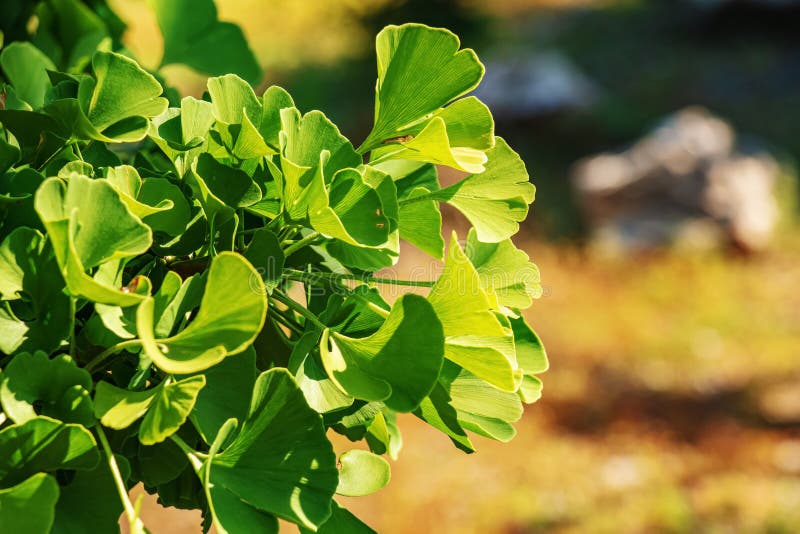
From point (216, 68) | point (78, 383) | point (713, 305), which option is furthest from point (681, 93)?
point (78, 383)

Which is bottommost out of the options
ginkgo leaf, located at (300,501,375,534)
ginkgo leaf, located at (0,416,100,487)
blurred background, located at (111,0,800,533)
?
blurred background, located at (111,0,800,533)

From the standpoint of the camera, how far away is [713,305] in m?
3.00

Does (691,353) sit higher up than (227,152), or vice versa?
(227,152)

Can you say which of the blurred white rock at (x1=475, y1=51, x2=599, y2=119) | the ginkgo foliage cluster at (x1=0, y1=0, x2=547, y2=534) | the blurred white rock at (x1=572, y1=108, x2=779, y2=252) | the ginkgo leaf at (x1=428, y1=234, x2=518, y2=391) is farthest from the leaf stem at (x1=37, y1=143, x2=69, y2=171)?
the blurred white rock at (x1=475, y1=51, x2=599, y2=119)

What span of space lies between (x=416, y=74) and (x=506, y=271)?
0.13 meters

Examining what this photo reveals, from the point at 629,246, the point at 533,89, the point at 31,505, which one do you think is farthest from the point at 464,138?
the point at 533,89

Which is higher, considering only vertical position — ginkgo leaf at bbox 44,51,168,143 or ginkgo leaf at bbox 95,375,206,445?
ginkgo leaf at bbox 44,51,168,143

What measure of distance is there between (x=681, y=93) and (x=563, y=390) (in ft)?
7.99

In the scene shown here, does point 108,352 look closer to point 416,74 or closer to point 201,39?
point 416,74

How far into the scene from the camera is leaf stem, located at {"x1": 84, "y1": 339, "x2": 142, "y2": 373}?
1.17 ft

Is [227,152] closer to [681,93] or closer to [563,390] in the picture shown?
[563,390]

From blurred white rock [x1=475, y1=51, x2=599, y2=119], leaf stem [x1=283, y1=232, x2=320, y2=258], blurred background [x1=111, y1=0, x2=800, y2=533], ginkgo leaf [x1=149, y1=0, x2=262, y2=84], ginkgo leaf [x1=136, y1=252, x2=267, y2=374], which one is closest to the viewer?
ginkgo leaf [x1=136, y1=252, x2=267, y2=374]

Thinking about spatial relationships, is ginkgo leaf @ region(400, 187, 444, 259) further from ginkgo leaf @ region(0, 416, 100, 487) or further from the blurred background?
the blurred background

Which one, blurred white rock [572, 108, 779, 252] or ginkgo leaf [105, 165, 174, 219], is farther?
blurred white rock [572, 108, 779, 252]
